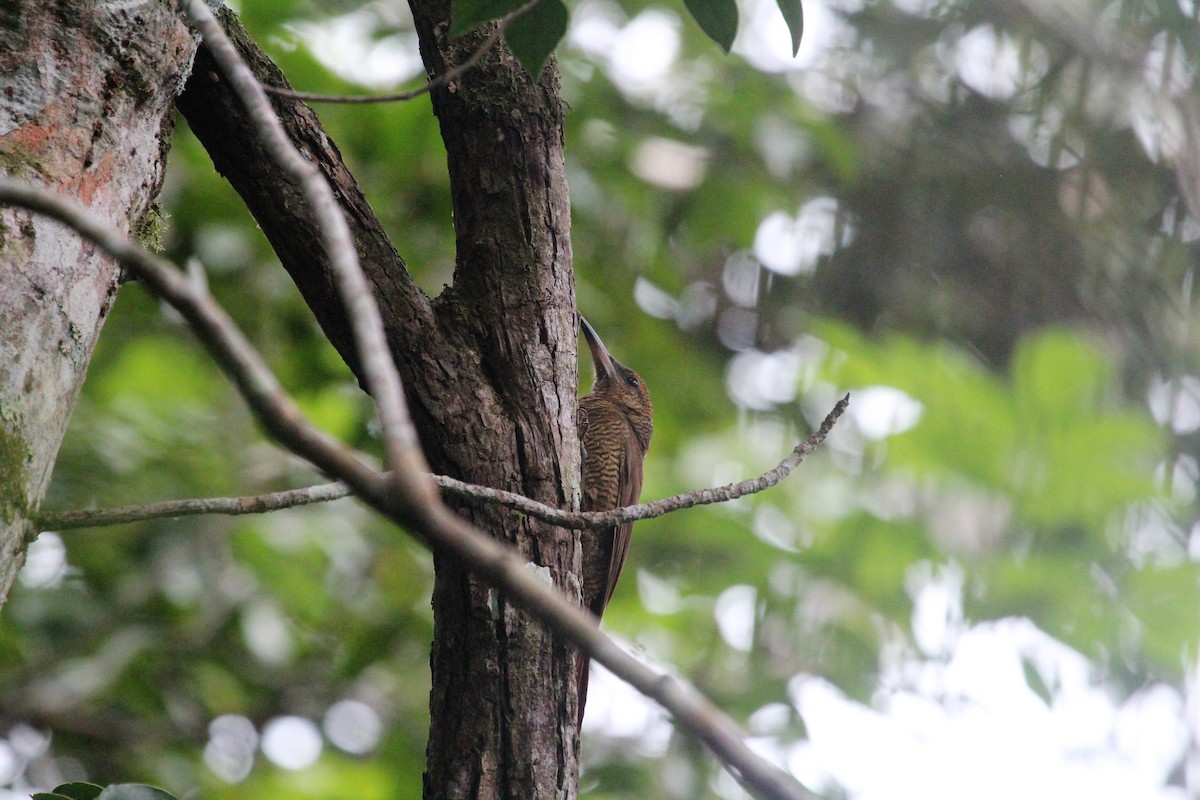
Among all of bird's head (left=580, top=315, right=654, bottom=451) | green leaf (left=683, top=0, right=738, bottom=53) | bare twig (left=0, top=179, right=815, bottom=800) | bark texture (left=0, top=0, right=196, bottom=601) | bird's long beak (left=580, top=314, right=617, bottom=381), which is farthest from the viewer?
bird's long beak (left=580, top=314, right=617, bottom=381)

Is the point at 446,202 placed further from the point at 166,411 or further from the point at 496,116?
the point at 496,116

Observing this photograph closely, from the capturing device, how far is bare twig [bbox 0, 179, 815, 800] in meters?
0.64

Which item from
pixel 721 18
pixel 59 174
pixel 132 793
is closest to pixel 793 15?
pixel 721 18

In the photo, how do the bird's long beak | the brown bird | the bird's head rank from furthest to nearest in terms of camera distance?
the bird's long beak < the bird's head < the brown bird

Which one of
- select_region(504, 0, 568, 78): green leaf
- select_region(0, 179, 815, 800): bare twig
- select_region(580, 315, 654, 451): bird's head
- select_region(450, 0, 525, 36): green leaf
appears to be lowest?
select_region(0, 179, 815, 800): bare twig

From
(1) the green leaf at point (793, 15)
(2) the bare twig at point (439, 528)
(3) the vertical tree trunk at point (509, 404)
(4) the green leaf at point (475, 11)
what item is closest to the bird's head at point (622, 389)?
(3) the vertical tree trunk at point (509, 404)

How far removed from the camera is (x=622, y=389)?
4000 millimetres

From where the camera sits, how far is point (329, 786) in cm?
437

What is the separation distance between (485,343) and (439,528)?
1.19 m

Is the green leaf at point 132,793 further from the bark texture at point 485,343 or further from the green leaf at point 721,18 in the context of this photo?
the green leaf at point 721,18

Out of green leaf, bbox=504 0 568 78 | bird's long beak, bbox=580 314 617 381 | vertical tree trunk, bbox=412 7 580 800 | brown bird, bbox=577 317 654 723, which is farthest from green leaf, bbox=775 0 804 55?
bird's long beak, bbox=580 314 617 381

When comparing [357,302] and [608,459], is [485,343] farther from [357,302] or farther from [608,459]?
[608,459]

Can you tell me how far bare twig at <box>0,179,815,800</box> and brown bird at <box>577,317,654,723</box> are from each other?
144cm

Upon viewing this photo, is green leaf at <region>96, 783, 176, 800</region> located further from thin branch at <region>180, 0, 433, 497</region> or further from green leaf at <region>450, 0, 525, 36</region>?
green leaf at <region>450, 0, 525, 36</region>
